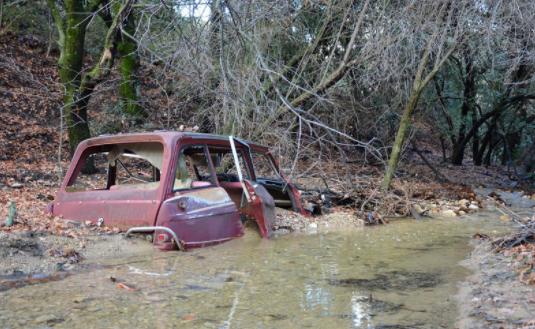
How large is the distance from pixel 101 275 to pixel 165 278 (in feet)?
2.20

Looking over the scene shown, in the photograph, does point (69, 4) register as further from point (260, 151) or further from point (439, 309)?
point (439, 309)

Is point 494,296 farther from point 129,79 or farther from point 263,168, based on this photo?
point 129,79

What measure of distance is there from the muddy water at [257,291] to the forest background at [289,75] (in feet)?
5.76

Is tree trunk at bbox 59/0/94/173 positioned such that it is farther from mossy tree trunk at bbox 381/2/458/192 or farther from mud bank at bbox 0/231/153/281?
mossy tree trunk at bbox 381/2/458/192

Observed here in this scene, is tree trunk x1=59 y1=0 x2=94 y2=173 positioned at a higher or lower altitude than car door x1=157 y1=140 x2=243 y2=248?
higher

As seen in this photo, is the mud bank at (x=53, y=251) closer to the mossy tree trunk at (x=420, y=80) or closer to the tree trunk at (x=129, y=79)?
the mossy tree trunk at (x=420, y=80)

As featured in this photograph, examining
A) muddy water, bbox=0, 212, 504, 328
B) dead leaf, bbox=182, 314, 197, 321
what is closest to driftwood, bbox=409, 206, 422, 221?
muddy water, bbox=0, 212, 504, 328

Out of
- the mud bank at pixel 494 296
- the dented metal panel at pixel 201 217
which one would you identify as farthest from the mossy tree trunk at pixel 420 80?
the dented metal panel at pixel 201 217

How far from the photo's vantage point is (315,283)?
5324mm

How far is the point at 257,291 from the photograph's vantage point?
4.95 metres

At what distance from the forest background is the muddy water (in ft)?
5.76

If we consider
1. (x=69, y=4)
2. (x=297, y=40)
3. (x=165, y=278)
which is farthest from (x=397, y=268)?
(x=69, y=4)

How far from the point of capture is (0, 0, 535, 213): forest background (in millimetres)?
9000

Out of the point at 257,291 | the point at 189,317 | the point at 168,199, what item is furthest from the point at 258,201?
the point at 189,317
